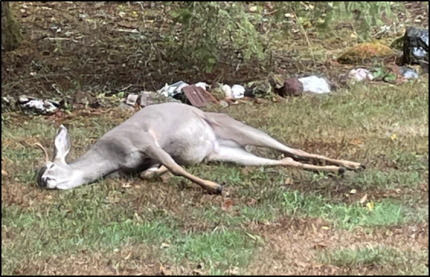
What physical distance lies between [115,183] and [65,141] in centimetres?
46

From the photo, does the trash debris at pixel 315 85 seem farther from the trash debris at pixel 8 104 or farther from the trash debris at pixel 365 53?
the trash debris at pixel 8 104

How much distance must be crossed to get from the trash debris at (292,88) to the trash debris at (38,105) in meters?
2.35

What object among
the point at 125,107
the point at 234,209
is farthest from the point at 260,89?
the point at 234,209

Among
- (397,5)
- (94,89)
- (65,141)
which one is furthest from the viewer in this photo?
(94,89)

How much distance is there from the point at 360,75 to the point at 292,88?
3.39 ft

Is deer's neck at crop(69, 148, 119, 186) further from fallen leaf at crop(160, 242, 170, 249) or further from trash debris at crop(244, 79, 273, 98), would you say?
trash debris at crop(244, 79, 273, 98)

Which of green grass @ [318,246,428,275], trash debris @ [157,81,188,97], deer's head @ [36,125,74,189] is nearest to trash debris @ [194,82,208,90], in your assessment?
trash debris @ [157,81,188,97]

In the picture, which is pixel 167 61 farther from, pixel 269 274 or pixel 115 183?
pixel 269 274

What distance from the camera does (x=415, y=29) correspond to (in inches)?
378

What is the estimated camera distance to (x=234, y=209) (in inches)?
183

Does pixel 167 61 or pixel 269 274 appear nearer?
pixel 269 274

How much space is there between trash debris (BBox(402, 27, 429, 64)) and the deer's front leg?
15.8ft

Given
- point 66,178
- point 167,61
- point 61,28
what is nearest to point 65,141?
point 66,178

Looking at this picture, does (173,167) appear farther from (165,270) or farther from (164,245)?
(165,270)
